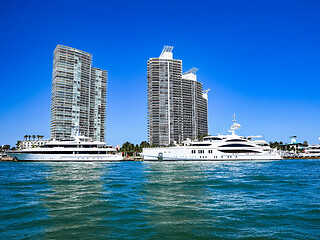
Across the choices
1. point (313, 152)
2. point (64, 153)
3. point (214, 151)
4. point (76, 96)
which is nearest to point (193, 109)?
point (313, 152)

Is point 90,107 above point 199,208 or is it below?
above

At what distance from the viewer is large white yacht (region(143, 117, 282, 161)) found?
5834 centimetres

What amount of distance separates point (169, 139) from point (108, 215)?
119m

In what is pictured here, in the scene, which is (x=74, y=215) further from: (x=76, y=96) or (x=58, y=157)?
(x=76, y=96)

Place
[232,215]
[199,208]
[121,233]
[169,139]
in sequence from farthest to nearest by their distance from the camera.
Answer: [169,139]
[199,208]
[232,215]
[121,233]

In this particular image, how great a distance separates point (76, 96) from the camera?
129 meters

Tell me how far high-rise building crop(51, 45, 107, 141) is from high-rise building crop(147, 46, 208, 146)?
32977 mm

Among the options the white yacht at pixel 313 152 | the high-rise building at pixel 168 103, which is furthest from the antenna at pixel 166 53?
the white yacht at pixel 313 152

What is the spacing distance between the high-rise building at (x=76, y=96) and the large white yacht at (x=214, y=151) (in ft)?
258

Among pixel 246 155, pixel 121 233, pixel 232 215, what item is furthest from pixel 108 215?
pixel 246 155

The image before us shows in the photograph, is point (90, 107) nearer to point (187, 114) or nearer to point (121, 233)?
point (187, 114)

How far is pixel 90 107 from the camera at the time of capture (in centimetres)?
13700

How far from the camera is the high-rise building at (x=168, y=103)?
12888 cm

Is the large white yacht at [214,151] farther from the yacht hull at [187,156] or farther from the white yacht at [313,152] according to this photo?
the white yacht at [313,152]
